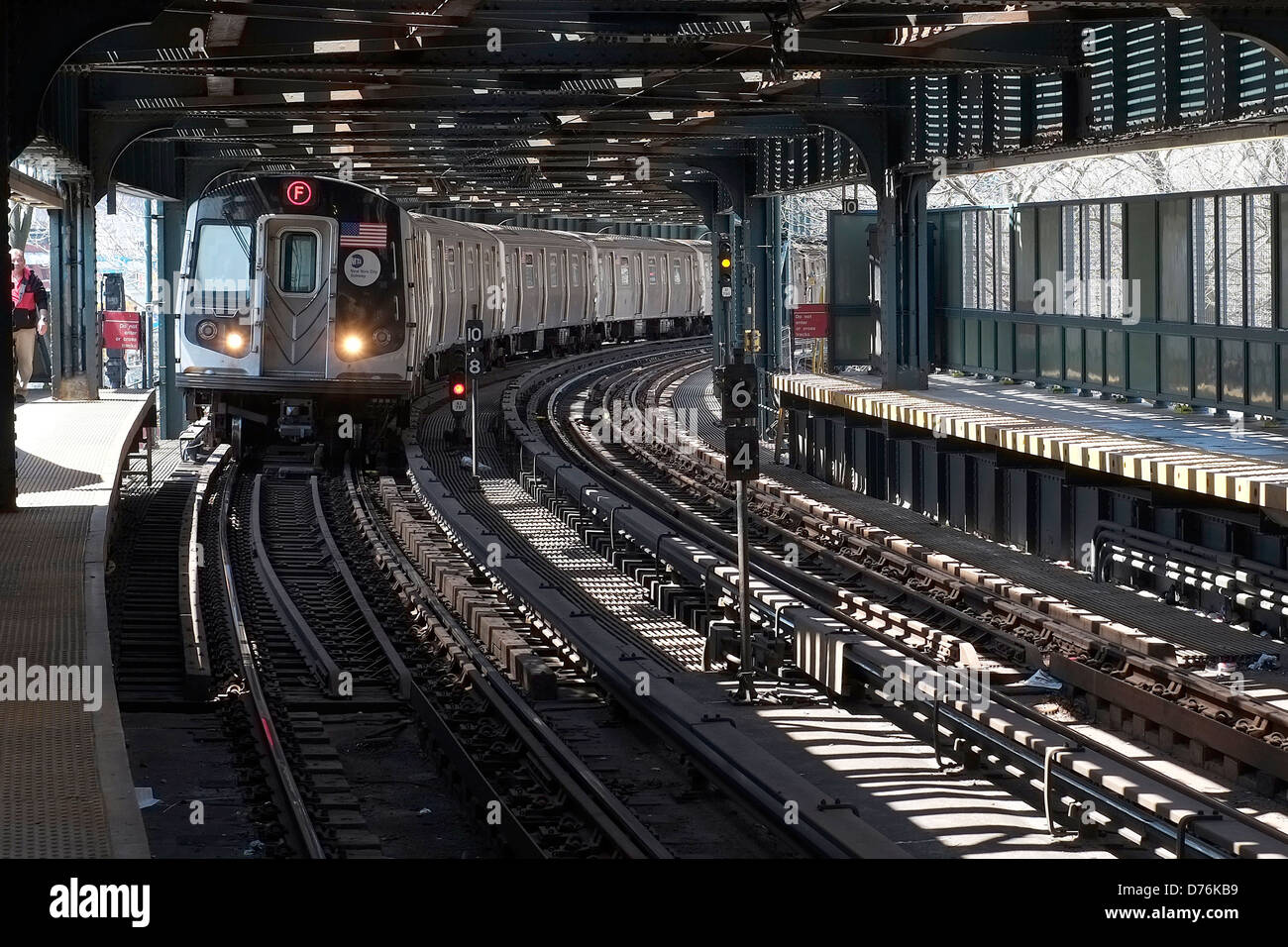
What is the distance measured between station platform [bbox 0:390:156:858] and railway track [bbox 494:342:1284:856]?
4321mm

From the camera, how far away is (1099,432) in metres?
15.7

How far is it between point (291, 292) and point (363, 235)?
1.04 metres

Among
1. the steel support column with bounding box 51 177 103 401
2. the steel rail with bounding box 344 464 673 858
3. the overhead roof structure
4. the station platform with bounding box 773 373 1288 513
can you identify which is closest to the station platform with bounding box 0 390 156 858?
the steel rail with bounding box 344 464 673 858

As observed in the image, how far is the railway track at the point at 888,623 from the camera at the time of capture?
7879 mm

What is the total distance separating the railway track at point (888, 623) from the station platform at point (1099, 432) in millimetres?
1805

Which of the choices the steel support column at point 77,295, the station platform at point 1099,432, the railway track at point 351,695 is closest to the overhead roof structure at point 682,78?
the steel support column at point 77,295

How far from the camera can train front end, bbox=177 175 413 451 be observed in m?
20.3

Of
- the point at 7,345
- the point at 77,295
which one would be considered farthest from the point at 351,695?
the point at 77,295

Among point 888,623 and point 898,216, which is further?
point 898,216

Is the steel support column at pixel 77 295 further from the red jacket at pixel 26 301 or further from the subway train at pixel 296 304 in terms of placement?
the subway train at pixel 296 304

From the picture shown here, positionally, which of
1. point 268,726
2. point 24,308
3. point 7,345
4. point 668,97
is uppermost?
point 668,97

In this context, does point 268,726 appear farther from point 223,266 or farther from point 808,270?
point 808,270
